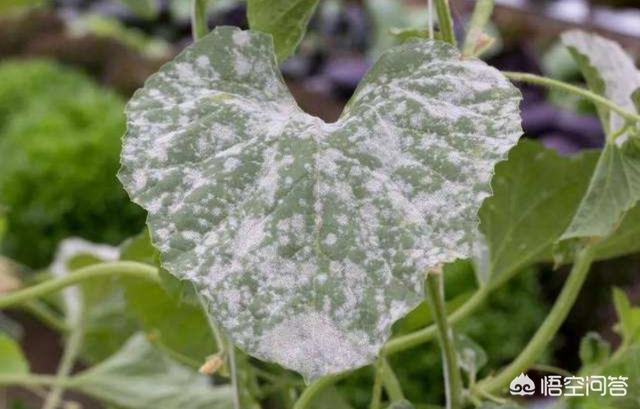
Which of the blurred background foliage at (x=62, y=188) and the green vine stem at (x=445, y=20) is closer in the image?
the green vine stem at (x=445, y=20)

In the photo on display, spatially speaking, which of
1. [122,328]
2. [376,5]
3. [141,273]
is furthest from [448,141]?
[376,5]

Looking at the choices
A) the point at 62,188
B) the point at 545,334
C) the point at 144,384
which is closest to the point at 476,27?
the point at 545,334

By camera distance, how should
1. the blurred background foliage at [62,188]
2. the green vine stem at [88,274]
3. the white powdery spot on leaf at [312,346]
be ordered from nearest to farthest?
the white powdery spot on leaf at [312,346], the green vine stem at [88,274], the blurred background foliage at [62,188]

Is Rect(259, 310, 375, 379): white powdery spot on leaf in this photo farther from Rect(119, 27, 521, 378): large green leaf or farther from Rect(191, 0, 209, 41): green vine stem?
Rect(191, 0, 209, 41): green vine stem

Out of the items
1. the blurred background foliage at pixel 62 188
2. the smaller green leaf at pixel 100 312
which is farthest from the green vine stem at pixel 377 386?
the blurred background foliage at pixel 62 188

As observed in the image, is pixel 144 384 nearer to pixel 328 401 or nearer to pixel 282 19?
pixel 328 401

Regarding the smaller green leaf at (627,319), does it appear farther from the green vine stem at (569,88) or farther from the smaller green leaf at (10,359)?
the smaller green leaf at (10,359)
